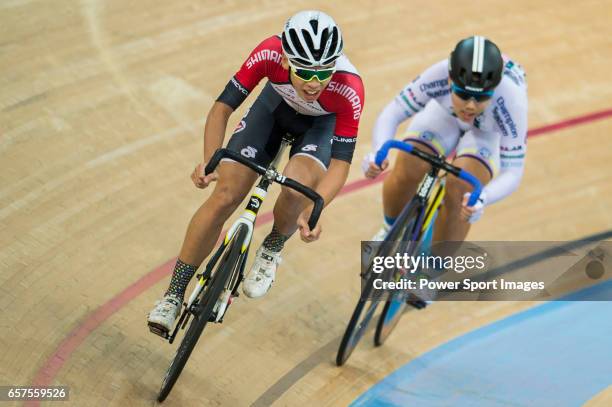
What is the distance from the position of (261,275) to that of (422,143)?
115cm

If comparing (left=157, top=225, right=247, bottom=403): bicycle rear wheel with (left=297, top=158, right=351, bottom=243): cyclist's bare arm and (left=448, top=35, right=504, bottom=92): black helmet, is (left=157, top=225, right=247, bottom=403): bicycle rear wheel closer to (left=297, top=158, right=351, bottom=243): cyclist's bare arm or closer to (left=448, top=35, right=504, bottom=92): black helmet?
(left=297, top=158, right=351, bottom=243): cyclist's bare arm

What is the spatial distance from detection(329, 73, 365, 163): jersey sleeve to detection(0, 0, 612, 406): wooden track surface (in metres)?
1.21

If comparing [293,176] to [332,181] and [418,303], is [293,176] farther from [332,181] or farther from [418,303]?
[418,303]

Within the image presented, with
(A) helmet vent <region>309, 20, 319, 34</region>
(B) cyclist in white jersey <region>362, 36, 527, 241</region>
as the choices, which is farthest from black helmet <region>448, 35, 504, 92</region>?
(A) helmet vent <region>309, 20, 319, 34</region>

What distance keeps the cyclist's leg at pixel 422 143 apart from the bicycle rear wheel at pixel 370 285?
1.11 ft

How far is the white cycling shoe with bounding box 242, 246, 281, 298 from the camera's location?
13.9 ft

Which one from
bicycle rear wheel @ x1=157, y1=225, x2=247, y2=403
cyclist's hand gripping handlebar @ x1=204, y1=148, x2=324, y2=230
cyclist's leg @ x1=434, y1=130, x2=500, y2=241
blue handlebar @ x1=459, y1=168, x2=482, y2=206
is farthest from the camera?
cyclist's leg @ x1=434, y1=130, x2=500, y2=241

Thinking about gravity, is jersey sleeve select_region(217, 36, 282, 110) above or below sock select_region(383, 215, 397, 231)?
above

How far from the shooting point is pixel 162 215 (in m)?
5.49

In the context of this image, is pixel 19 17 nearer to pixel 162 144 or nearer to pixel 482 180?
pixel 162 144

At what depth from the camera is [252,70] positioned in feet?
13.7

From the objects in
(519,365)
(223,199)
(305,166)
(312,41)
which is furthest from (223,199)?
(519,365)

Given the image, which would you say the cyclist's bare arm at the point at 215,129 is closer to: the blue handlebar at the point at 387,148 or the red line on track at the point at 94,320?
the blue handlebar at the point at 387,148

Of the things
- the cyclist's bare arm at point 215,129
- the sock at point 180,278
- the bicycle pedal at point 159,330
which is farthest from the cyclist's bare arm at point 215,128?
the bicycle pedal at point 159,330
